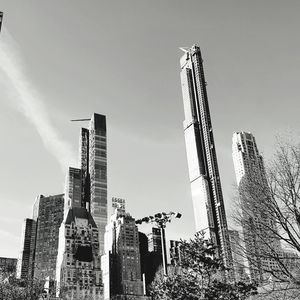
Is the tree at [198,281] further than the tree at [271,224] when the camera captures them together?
Yes

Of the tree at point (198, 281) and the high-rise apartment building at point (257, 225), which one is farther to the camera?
→ the tree at point (198, 281)

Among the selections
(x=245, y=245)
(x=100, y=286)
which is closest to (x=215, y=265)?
(x=245, y=245)

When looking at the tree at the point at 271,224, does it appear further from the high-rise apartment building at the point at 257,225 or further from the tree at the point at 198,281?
the tree at the point at 198,281

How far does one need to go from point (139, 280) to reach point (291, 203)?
195 m

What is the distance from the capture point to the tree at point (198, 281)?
1005 inches

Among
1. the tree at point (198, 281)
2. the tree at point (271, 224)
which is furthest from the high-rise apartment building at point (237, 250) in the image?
the tree at point (198, 281)

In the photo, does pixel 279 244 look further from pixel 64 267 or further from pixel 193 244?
pixel 64 267

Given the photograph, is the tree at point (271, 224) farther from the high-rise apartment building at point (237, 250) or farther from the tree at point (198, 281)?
the tree at point (198, 281)

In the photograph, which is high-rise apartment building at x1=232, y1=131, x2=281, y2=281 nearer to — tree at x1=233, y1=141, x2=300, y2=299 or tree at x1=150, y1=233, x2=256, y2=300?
tree at x1=233, y1=141, x2=300, y2=299

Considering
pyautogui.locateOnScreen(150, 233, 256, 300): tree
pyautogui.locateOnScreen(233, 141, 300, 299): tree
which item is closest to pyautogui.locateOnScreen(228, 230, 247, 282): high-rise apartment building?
pyautogui.locateOnScreen(233, 141, 300, 299): tree

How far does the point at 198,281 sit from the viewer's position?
26500 mm

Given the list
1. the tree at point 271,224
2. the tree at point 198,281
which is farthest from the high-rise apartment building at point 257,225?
the tree at point 198,281

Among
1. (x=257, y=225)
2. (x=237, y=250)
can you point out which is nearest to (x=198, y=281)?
(x=237, y=250)

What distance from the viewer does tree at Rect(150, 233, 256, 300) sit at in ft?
83.8
